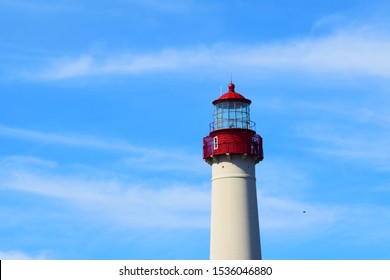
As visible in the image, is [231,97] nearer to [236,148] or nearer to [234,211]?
[236,148]

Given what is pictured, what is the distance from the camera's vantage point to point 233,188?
190 ft

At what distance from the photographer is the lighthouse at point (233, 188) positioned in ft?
188

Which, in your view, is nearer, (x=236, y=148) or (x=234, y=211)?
(x=234, y=211)

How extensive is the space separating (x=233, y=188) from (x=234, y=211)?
1.29 m

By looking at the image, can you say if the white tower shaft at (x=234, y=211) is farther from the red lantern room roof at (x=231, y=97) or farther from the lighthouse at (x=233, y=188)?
the red lantern room roof at (x=231, y=97)

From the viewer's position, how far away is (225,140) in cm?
5866

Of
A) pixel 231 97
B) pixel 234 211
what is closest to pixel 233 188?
pixel 234 211

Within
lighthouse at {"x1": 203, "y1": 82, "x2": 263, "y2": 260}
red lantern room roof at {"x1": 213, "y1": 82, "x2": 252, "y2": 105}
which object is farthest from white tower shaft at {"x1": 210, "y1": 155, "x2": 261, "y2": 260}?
red lantern room roof at {"x1": 213, "y1": 82, "x2": 252, "y2": 105}

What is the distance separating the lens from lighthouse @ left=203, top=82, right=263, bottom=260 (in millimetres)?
57281

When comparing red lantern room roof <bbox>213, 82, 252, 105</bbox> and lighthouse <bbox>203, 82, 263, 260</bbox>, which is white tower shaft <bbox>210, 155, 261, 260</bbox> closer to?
lighthouse <bbox>203, 82, 263, 260</bbox>

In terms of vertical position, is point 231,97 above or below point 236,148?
above

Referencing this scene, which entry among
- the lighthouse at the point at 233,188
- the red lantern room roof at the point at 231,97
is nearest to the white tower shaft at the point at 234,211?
the lighthouse at the point at 233,188
